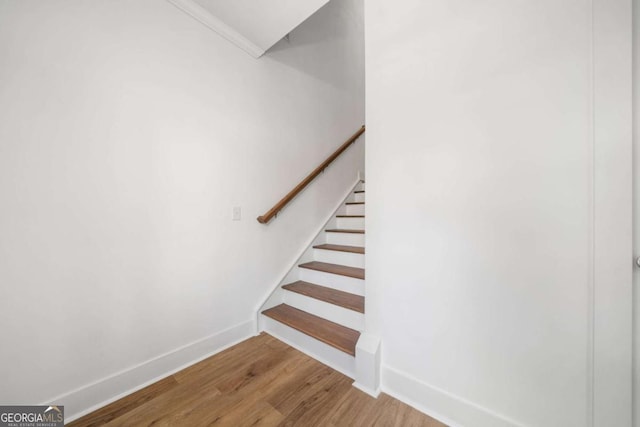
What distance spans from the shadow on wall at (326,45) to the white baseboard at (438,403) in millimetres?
2572

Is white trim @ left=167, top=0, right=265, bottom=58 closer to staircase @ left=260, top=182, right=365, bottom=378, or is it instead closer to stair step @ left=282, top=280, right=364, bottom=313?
staircase @ left=260, top=182, right=365, bottom=378

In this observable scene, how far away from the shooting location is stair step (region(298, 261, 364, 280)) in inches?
73.5

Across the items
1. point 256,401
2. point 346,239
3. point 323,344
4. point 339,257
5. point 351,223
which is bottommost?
point 256,401

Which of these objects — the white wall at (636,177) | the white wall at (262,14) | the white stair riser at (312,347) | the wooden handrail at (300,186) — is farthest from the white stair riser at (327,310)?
the white wall at (262,14)

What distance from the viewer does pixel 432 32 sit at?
A: 1.16 meters

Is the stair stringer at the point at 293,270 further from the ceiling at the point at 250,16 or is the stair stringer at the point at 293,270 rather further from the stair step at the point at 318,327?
the ceiling at the point at 250,16

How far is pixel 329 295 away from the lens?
1.87m

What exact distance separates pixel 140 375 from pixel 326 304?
1217 mm

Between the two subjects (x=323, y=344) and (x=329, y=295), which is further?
(x=329, y=295)

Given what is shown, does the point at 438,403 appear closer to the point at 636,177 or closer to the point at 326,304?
the point at 326,304

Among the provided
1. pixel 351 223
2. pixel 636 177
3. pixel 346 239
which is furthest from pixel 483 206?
pixel 351 223

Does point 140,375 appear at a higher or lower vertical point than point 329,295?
lower

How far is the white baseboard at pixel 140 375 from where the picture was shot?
3.88ft

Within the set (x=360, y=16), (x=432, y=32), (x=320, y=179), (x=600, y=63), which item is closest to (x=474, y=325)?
(x=600, y=63)
